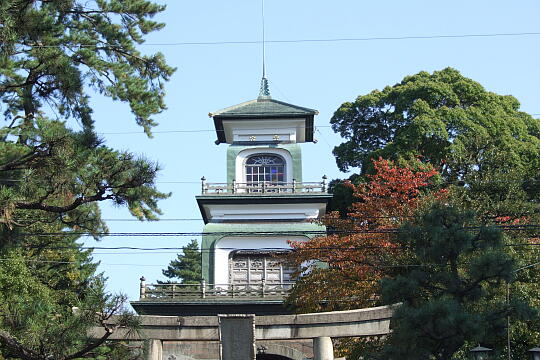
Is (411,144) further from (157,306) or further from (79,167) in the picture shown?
(79,167)

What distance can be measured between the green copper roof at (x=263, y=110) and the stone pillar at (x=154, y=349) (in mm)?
14838

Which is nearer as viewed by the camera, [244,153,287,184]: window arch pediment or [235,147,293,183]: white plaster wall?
[235,147,293,183]: white plaster wall

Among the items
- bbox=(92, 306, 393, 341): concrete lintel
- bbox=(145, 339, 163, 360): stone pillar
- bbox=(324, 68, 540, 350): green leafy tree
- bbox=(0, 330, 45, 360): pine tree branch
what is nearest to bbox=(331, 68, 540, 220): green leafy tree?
bbox=(324, 68, 540, 350): green leafy tree

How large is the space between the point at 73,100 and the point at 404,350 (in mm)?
7643

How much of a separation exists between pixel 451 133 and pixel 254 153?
8.76m

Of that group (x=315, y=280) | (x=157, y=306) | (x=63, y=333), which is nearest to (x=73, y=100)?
(x=63, y=333)

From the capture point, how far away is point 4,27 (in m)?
13.9

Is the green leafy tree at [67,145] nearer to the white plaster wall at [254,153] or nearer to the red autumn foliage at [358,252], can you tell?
the red autumn foliage at [358,252]

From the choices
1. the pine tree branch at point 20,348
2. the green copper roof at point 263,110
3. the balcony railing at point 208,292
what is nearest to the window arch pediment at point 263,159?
the green copper roof at point 263,110

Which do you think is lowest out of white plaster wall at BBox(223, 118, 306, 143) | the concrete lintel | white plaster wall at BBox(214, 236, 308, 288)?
the concrete lintel

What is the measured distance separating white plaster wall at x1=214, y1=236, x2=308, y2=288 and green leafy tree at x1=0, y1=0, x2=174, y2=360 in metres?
14.3

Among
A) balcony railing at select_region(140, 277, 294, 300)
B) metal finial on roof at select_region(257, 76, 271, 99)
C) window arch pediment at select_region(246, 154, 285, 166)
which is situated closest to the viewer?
balcony railing at select_region(140, 277, 294, 300)

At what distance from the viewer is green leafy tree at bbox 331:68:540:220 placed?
32469 mm

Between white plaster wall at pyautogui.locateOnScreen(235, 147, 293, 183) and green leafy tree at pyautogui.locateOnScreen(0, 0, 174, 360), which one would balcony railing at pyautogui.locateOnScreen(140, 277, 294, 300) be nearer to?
white plaster wall at pyautogui.locateOnScreen(235, 147, 293, 183)
